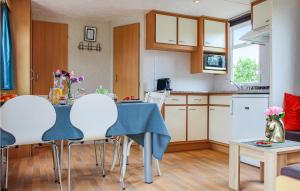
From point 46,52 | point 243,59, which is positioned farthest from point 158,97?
point 46,52

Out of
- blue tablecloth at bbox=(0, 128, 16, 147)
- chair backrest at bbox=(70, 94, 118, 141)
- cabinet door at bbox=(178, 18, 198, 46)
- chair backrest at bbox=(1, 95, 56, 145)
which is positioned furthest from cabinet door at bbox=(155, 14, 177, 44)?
blue tablecloth at bbox=(0, 128, 16, 147)

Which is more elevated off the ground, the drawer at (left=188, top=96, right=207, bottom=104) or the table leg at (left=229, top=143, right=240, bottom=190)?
the drawer at (left=188, top=96, right=207, bottom=104)

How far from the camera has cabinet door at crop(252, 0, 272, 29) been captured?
352 cm

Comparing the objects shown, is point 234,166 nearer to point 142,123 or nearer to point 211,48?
point 142,123

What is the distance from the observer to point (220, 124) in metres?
4.34

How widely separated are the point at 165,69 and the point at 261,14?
180cm

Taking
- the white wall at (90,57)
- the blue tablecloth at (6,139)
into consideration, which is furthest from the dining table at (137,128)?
the white wall at (90,57)

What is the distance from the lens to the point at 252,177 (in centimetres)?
295

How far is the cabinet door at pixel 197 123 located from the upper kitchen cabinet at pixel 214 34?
46.2 inches

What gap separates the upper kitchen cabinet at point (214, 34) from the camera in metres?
4.75

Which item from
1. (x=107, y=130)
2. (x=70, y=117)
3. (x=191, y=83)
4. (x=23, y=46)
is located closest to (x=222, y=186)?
(x=107, y=130)

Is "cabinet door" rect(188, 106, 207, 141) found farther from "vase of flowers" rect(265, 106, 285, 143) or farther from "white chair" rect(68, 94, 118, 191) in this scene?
"white chair" rect(68, 94, 118, 191)

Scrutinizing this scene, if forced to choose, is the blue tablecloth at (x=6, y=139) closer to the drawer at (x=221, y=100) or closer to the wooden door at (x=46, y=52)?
the wooden door at (x=46, y=52)

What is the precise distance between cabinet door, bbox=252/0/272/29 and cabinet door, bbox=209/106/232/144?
1.31m
